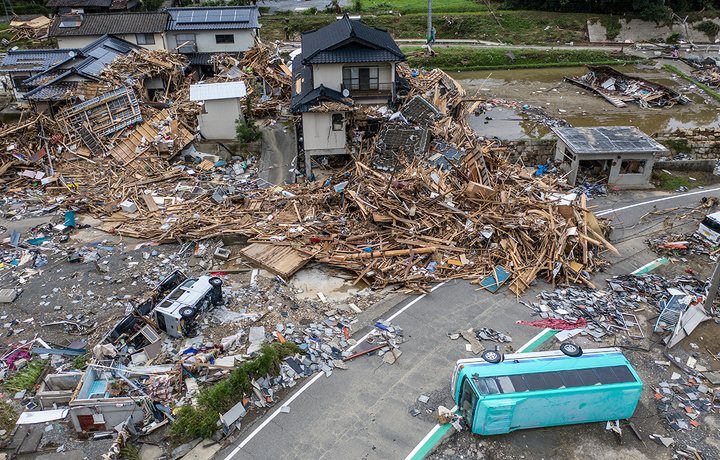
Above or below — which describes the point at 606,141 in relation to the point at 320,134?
below

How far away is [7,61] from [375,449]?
37550 mm

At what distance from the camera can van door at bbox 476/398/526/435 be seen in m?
10.9

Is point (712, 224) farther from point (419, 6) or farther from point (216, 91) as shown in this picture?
point (419, 6)

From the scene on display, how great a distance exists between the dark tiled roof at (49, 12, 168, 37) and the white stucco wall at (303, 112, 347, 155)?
72.2 feet

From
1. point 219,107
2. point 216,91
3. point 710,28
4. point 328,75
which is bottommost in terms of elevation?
point 219,107

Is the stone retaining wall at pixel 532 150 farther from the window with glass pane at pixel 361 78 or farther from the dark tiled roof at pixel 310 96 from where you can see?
the dark tiled roof at pixel 310 96

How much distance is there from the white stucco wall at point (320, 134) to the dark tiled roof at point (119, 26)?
22001mm

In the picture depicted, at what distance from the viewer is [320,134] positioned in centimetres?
2444

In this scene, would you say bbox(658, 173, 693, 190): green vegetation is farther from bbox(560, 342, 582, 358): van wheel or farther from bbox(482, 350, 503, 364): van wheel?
bbox(482, 350, 503, 364): van wheel

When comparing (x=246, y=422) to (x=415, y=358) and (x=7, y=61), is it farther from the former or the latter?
(x=7, y=61)

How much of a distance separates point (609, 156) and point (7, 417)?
2657 cm

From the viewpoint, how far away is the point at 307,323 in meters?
15.3

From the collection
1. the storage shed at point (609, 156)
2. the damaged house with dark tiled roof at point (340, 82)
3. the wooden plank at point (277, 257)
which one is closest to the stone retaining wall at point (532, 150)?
the storage shed at point (609, 156)

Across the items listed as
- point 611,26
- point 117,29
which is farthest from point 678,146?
point 117,29
